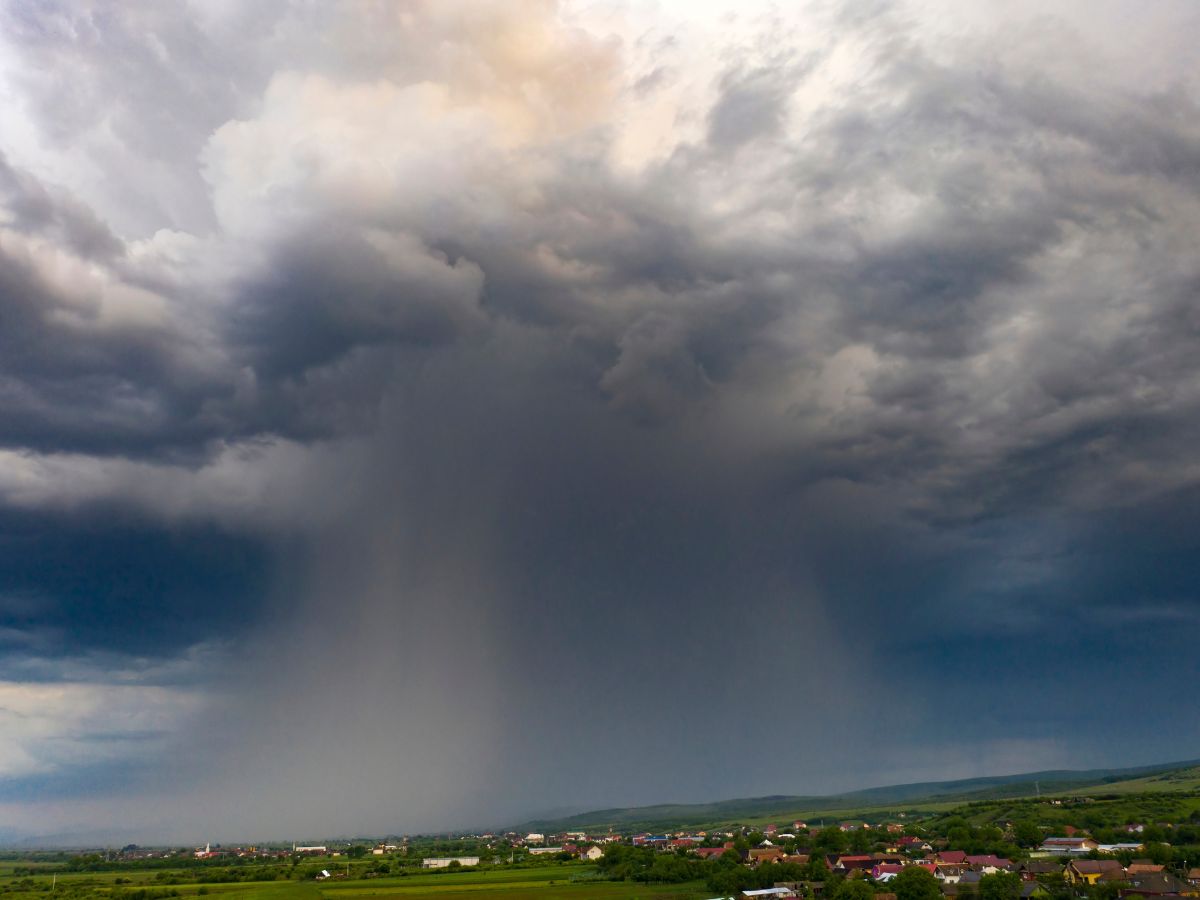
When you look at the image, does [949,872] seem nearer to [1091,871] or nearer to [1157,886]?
[1091,871]

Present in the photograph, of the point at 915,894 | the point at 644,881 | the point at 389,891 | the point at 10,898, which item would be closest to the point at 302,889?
the point at 389,891

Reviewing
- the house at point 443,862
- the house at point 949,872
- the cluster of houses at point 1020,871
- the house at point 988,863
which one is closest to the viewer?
the cluster of houses at point 1020,871

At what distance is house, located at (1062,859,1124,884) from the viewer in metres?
83.8

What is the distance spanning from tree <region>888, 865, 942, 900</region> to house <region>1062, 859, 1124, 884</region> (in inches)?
508

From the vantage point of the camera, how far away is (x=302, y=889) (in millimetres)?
114500

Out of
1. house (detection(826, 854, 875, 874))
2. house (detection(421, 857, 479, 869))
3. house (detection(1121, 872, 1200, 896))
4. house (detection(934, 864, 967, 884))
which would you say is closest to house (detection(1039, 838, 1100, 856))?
house (detection(934, 864, 967, 884))

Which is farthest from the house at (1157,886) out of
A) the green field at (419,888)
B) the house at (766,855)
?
the house at (766,855)

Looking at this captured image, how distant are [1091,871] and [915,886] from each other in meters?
19.1

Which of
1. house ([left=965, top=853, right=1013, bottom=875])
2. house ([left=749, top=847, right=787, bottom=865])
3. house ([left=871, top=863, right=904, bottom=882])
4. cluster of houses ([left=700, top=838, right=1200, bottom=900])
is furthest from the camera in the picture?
house ([left=749, top=847, right=787, bottom=865])

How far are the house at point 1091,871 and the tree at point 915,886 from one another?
12.9 meters

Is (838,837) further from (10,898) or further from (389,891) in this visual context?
(10,898)

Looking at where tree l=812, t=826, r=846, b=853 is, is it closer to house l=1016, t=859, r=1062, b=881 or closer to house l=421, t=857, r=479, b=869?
house l=1016, t=859, r=1062, b=881

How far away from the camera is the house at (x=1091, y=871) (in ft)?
275

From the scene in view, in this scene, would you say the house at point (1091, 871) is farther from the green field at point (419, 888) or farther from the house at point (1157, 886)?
the green field at point (419, 888)
